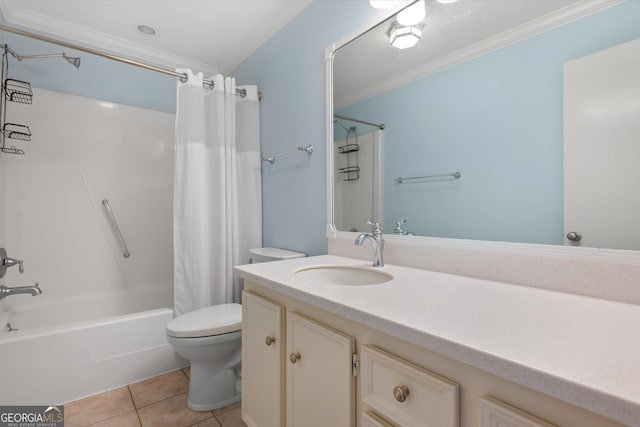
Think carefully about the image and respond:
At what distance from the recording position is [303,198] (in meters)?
1.90

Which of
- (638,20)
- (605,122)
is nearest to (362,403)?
(605,122)

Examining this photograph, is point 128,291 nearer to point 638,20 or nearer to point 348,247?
point 348,247

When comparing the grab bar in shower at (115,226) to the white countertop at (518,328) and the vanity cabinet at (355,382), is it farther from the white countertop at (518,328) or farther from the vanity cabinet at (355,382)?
the white countertop at (518,328)

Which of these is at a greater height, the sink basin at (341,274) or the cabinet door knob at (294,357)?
the sink basin at (341,274)

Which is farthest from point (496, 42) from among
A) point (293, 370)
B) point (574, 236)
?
point (293, 370)

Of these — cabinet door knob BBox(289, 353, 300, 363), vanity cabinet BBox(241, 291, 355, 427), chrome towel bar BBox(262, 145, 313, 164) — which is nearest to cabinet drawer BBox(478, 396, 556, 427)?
vanity cabinet BBox(241, 291, 355, 427)

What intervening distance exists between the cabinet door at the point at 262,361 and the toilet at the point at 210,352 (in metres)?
0.37

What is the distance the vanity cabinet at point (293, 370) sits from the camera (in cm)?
81

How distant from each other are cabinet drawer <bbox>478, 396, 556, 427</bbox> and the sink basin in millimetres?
710

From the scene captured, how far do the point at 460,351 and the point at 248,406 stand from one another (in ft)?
3.49

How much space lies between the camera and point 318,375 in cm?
88

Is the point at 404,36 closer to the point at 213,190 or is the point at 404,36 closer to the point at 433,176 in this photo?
the point at 433,176

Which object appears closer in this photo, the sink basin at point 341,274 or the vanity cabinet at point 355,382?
the vanity cabinet at point 355,382

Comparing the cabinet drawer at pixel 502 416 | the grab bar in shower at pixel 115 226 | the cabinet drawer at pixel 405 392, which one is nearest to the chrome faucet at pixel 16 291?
the grab bar in shower at pixel 115 226
